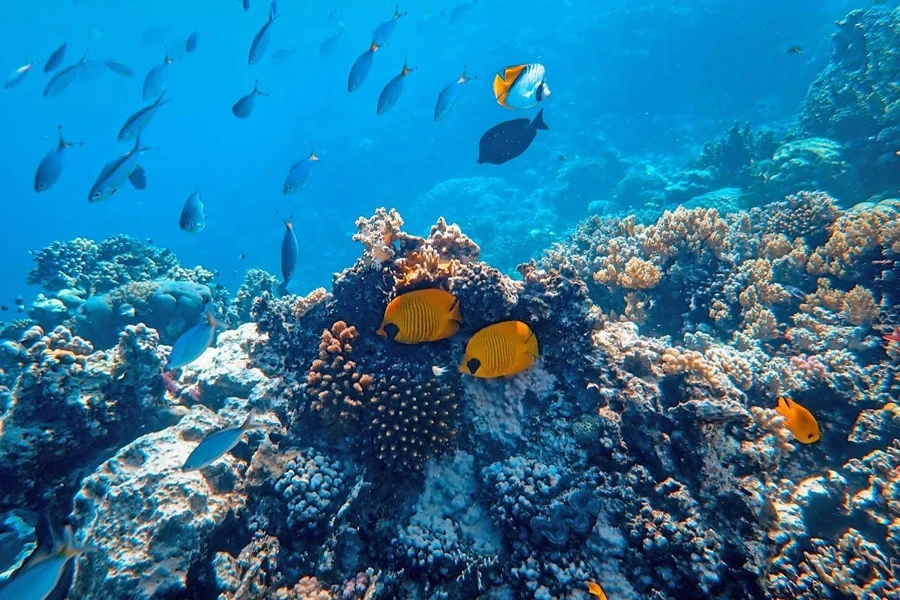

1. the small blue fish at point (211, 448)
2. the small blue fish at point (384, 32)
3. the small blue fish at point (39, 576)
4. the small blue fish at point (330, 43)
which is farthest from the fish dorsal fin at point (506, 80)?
the small blue fish at point (330, 43)

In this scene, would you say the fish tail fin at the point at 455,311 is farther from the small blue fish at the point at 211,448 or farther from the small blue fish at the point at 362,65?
the small blue fish at the point at 362,65

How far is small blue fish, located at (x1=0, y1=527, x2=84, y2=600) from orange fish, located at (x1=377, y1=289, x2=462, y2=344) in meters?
2.18

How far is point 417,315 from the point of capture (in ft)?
9.08

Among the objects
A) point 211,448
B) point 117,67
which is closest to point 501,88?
point 211,448

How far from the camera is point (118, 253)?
10195mm

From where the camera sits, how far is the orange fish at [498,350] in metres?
2.60

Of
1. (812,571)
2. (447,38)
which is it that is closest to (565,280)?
(812,571)

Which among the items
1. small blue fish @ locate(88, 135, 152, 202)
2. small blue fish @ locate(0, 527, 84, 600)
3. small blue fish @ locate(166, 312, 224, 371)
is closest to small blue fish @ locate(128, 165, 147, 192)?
small blue fish @ locate(88, 135, 152, 202)

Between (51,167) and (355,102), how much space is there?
41.9 metres

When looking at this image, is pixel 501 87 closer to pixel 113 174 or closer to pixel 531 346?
pixel 531 346

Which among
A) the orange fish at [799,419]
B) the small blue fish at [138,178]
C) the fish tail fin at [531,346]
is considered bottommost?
the orange fish at [799,419]

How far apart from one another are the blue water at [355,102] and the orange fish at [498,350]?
33.8ft

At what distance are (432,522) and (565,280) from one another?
2.06 meters

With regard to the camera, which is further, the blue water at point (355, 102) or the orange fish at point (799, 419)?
the blue water at point (355, 102)
